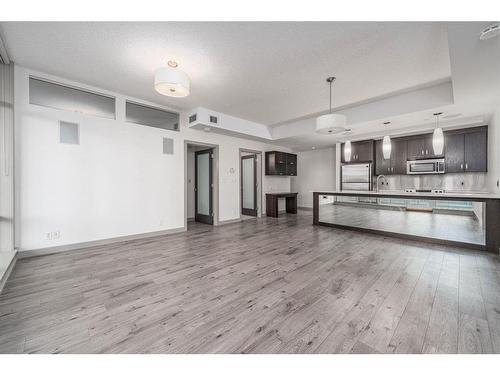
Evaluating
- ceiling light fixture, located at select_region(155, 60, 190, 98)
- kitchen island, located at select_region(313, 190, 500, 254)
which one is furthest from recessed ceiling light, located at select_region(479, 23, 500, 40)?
ceiling light fixture, located at select_region(155, 60, 190, 98)

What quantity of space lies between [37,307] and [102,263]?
1.03 meters

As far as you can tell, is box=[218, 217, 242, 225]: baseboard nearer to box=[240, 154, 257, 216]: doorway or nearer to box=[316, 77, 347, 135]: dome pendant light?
box=[240, 154, 257, 216]: doorway

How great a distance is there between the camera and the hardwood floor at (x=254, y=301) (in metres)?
1.41

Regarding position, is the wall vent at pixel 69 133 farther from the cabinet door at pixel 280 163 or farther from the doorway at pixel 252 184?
the cabinet door at pixel 280 163

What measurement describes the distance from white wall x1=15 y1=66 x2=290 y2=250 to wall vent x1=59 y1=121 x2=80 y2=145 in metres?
0.06

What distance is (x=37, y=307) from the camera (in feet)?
6.13

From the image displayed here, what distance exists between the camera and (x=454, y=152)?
5078 millimetres

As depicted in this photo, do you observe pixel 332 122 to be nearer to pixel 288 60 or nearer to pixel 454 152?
pixel 288 60

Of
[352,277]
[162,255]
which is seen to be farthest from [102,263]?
[352,277]

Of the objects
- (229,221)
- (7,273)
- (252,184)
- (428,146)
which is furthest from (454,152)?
(7,273)

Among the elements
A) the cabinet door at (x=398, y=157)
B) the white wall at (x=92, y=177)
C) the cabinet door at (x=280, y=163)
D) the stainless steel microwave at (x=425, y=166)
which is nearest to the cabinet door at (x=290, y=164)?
the cabinet door at (x=280, y=163)

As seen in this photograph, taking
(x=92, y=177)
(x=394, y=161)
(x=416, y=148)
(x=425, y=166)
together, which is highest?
(x=416, y=148)

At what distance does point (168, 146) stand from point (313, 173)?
6.10m
